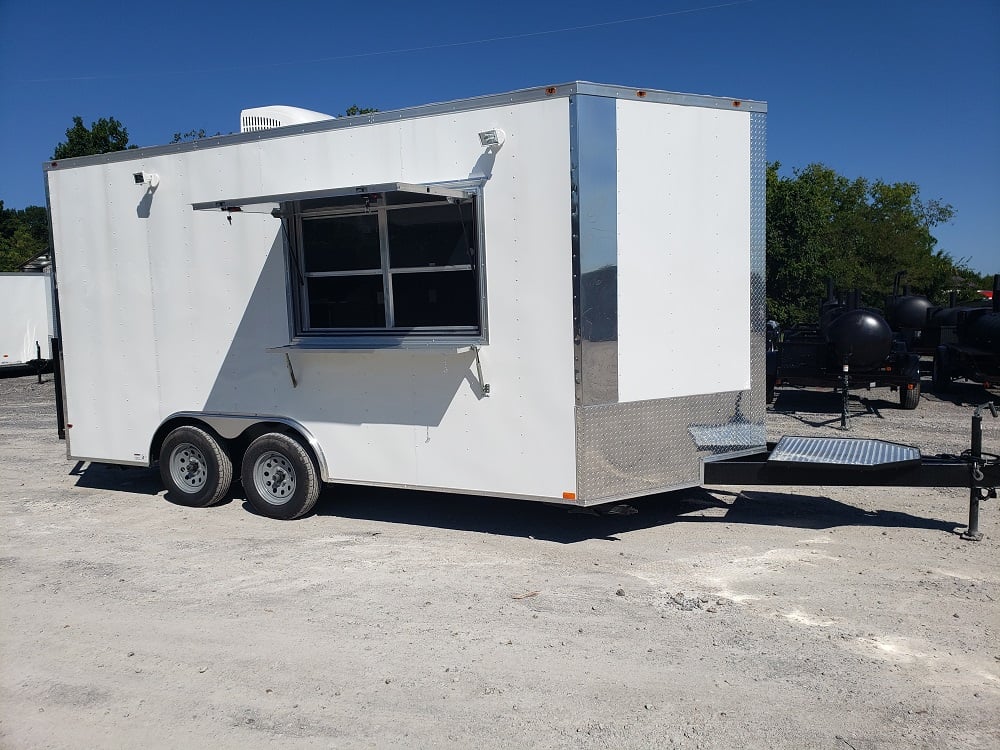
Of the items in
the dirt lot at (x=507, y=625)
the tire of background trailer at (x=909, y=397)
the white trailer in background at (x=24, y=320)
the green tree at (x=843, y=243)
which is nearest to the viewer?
the dirt lot at (x=507, y=625)

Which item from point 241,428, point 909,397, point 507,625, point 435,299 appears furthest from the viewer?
point 909,397

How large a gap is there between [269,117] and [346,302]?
6.26 ft

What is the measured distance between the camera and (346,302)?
6473 millimetres

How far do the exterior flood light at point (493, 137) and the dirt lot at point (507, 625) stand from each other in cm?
Result: 297

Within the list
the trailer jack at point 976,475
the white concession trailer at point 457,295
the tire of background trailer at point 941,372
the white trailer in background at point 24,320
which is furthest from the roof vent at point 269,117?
the white trailer in background at point 24,320

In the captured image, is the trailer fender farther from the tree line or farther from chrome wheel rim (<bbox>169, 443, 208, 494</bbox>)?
the tree line

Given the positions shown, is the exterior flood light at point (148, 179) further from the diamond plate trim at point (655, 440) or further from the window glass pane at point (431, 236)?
the diamond plate trim at point (655, 440)

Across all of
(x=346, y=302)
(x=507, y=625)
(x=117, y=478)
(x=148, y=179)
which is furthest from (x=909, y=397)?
(x=117, y=478)

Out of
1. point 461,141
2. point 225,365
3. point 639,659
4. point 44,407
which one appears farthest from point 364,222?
point 44,407

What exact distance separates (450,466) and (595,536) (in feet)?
4.12

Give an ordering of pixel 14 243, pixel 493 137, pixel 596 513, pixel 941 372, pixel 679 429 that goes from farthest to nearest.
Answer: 1. pixel 14 243
2. pixel 941 372
3. pixel 596 513
4. pixel 679 429
5. pixel 493 137

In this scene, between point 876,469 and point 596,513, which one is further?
point 596,513

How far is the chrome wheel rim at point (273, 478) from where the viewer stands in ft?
22.4

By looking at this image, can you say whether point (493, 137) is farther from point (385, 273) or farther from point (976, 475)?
point (976, 475)
